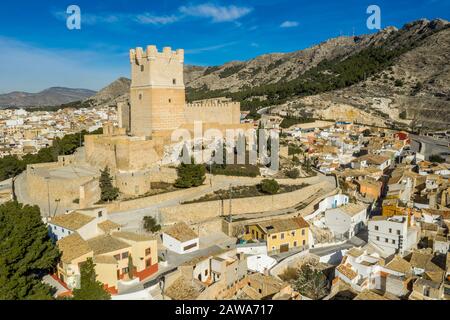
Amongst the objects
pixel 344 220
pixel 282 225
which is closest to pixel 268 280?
pixel 282 225

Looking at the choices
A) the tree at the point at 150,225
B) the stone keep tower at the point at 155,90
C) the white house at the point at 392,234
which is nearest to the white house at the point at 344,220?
the white house at the point at 392,234

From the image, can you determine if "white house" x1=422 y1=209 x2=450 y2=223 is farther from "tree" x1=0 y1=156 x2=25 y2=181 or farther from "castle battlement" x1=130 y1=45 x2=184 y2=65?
"tree" x1=0 y1=156 x2=25 y2=181

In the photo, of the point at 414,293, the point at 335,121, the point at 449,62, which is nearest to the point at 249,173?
the point at 414,293

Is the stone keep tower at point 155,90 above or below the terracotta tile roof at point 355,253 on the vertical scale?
above

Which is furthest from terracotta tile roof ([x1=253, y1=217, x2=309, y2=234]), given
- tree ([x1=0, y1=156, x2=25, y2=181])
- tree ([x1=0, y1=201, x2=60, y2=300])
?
tree ([x1=0, y1=156, x2=25, y2=181])

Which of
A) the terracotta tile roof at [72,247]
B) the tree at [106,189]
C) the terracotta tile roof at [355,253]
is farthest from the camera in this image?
the tree at [106,189]

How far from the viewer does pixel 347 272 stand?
1347 cm

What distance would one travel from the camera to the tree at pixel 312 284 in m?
12.8

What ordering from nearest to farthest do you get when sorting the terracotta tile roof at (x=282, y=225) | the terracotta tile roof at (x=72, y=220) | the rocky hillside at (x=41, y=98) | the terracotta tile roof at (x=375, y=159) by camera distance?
the terracotta tile roof at (x=72, y=220) → the terracotta tile roof at (x=282, y=225) → the terracotta tile roof at (x=375, y=159) → the rocky hillside at (x=41, y=98)

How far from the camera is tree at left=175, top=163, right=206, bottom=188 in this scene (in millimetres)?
16875

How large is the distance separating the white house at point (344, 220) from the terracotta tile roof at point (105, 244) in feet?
32.7

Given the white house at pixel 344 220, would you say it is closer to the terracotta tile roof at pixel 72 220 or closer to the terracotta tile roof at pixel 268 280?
the terracotta tile roof at pixel 268 280

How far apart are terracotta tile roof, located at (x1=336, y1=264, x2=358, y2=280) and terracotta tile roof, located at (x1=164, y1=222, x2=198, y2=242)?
5.41 meters

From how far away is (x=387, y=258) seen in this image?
1577 cm
